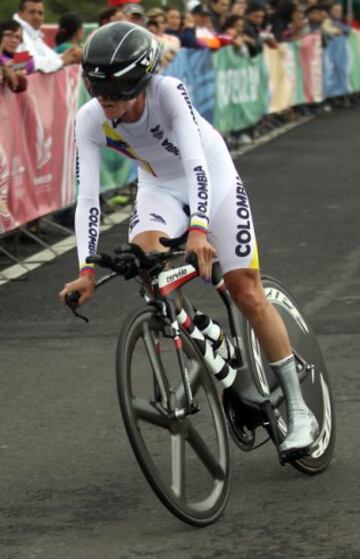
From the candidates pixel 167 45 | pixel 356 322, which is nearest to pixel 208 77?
pixel 167 45

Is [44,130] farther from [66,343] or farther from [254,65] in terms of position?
[254,65]

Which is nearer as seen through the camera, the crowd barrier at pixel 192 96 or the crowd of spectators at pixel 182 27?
the crowd barrier at pixel 192 96

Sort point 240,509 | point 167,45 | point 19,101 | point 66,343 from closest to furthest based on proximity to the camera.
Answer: point 240,509 < point 66,343 < point 19,101 < point 167,45

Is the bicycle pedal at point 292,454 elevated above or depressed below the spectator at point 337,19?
above

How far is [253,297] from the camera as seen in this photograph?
6.18m

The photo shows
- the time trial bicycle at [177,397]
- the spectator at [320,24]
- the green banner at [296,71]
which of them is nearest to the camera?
the time trial bicycle at [177,397]

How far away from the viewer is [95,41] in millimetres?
5664

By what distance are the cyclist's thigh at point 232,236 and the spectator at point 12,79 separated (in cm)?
625

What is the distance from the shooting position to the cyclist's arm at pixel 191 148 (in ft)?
18.9

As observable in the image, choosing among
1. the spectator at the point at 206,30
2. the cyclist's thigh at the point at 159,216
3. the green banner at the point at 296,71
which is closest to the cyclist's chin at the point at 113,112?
the cyclist's thigh at the point at 159,216

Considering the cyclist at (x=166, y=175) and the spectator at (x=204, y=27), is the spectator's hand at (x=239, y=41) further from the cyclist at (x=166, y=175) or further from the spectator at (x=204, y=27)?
the cyclist at (x=166, y=175)

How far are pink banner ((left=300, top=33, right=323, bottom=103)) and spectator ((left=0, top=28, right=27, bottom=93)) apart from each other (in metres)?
15.3

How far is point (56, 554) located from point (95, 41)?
1.86 m

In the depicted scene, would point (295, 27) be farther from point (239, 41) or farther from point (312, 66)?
point (239, 41)
